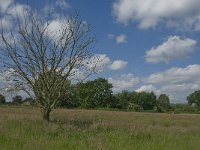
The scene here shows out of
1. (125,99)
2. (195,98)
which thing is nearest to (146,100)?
(125,99)

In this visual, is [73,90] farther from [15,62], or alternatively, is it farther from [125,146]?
[125,146]

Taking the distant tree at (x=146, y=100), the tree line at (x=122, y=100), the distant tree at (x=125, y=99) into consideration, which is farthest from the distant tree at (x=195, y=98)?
the distant tree at (x=125, y=99)

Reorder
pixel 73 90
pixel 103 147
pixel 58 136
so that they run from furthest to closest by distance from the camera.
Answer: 1. pixel 73 90
2. pixel 58 136
3. pixel 103 147

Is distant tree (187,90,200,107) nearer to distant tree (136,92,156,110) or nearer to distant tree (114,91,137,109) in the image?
distant tree (136,92,156,110)

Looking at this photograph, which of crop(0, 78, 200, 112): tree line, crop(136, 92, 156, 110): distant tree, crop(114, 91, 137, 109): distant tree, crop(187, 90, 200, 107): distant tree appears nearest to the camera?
crop(0, 78, 200, 112): tree line

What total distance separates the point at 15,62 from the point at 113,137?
9.75 m

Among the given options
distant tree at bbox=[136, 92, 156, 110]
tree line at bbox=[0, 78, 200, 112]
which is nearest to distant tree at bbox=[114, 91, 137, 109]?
tree line at bbox=[0, 78, 200, 112]

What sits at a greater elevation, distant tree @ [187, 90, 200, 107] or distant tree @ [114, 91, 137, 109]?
distant tree @ [187, 90, 200, 107]

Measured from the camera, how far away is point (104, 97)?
115875 millimetres

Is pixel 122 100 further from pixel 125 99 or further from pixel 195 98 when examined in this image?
pixel 195 98

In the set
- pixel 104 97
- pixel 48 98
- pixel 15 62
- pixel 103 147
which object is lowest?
pixel 103 147

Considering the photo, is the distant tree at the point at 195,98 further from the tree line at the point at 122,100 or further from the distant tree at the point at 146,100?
the distant tree at the point at 146,100

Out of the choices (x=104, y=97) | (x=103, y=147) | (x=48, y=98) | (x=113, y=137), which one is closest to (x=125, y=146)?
(x=103, y=147)

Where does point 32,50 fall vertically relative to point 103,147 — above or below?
above
